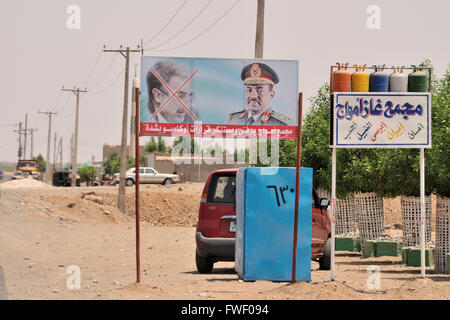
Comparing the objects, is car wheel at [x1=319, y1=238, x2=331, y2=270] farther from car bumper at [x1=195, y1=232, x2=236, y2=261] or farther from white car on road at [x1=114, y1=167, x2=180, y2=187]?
white car on road at [x1=114, y1=167, x2=180, y2=187]

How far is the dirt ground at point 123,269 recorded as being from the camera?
1151 cm

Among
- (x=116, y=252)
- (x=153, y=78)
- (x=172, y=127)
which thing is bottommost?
(x=116, y=252)

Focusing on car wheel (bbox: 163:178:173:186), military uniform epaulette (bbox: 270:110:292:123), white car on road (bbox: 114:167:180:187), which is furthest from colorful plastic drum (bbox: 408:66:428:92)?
car wheel (bbox: 163:178:173:186)

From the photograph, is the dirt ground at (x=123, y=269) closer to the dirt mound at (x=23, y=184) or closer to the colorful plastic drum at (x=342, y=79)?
the colorful plastic drum at (x=342, y=79)

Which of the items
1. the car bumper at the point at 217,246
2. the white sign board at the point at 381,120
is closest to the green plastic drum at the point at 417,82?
the white sign board at the point at 381,120

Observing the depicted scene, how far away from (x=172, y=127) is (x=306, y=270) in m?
5.77

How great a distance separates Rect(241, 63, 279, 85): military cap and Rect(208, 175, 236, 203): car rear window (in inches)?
155

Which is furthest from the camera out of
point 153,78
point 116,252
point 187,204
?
point 187,204

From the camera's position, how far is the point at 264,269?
1256 centimetres

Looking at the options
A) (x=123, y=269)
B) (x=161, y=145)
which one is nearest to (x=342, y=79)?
(x=123, y=269)

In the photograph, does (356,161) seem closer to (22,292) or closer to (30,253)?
(30,253)

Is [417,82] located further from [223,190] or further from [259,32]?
[259,32]
